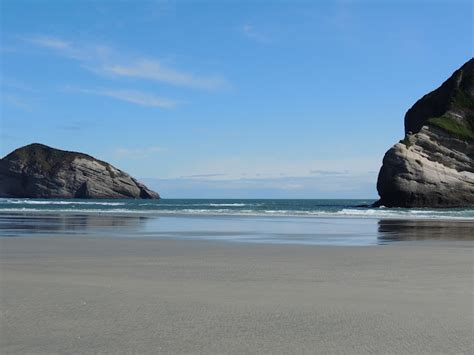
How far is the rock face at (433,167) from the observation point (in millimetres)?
69125

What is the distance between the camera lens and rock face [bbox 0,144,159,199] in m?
152

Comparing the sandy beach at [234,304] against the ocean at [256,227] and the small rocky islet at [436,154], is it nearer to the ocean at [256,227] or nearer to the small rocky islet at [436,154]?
the ocean at [256,227]

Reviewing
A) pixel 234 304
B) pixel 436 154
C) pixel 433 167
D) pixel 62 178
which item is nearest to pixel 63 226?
pixel 234 304

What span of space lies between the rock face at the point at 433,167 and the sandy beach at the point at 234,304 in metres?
59.0

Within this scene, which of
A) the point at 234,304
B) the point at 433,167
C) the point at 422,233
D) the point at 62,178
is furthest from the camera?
the point at 62,178

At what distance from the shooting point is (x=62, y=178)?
502 ft

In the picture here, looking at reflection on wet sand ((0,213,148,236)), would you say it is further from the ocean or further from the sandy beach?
the sandy beach

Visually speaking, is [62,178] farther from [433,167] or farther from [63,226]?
[63,226]

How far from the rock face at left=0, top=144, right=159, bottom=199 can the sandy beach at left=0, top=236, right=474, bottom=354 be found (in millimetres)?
142882

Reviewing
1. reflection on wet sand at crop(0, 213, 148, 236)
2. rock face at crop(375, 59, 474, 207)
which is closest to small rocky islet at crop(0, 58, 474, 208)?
rock face at crop(375, 59, 474, 207)

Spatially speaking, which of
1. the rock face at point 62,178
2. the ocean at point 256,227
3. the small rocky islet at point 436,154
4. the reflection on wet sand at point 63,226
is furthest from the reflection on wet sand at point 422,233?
the rock face at point 62,178

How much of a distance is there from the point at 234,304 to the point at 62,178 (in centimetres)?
15458

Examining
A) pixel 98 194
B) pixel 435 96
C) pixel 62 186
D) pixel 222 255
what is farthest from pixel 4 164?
pixel 222 255

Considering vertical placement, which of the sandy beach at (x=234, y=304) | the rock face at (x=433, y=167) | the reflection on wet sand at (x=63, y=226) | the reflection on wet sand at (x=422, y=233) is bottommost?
the sandy beach at (x=234, y=304)
